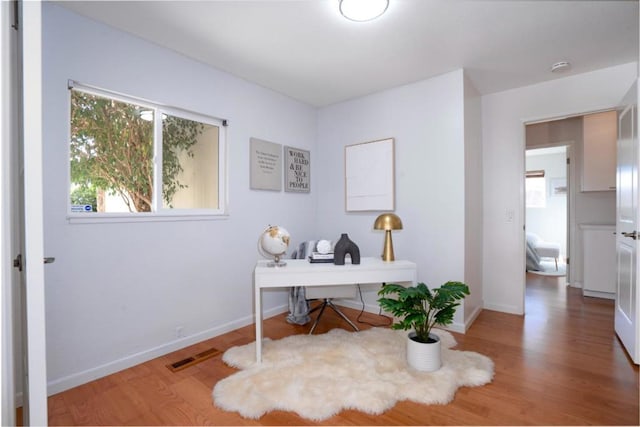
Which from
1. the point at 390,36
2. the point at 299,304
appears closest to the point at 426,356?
the point at 299,304

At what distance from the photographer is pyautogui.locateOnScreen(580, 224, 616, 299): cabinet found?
394 cm

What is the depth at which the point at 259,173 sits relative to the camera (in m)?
3.24

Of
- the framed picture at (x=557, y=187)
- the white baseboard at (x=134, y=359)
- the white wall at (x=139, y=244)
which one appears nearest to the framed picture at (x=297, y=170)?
the white wall at (x=139, y=244)

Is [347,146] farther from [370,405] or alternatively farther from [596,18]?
[370,405]

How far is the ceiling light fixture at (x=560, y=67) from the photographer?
2788 millimetres

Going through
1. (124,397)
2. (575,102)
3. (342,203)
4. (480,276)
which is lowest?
(124,397)

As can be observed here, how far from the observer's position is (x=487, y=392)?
190 centimetres

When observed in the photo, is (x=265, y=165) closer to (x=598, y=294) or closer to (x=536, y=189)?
(x=598, y=294)

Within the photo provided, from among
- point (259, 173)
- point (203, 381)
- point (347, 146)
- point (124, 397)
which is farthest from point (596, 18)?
point (124, 397)

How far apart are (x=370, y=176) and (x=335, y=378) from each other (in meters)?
2.17

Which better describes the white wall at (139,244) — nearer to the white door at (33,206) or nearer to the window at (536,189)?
the white door at (33,206)

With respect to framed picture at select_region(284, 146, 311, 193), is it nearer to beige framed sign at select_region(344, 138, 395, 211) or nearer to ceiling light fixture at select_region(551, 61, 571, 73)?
beige framed sign at select_region(344, 138, 395, 211)

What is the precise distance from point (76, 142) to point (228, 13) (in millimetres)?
1372

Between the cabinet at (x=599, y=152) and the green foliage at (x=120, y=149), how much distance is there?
16.9 feet
